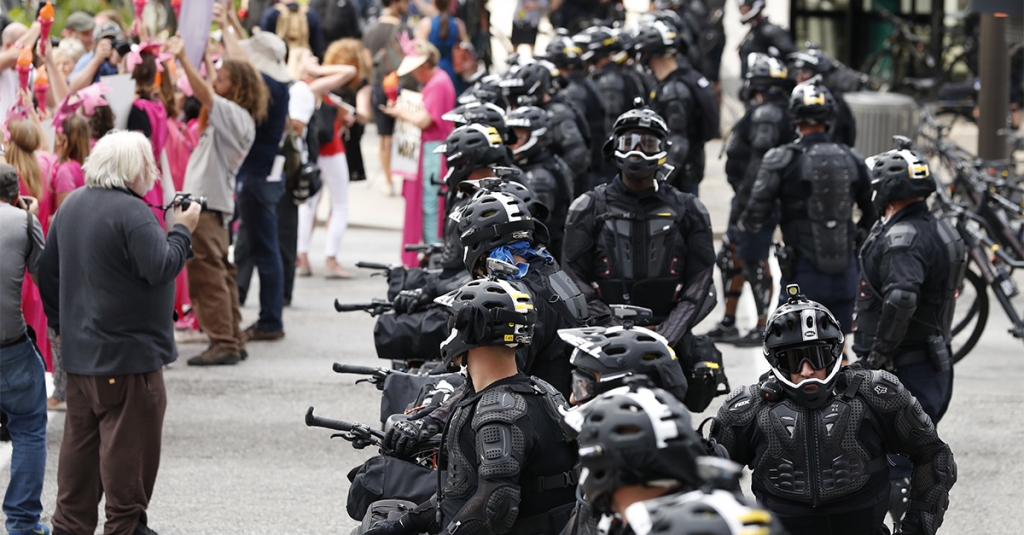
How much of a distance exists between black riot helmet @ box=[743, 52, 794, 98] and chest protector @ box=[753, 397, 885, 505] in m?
6.30

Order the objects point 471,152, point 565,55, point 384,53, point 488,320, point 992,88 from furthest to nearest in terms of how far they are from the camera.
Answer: point 384,53, point 992,88, point 565,55, point 471,152, point 488,320

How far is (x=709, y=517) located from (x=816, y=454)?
7.25ft

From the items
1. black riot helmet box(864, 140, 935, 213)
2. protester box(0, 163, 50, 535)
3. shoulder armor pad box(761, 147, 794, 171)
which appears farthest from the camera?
shoulder armor pad box(761, 147, 794, 171)

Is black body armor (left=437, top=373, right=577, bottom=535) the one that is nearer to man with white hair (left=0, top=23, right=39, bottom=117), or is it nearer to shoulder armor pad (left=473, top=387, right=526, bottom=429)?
shoulder armor pad (left=473, top=387, right=526, bottom=429)

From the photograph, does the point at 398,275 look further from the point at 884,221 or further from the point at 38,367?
the point at 884,221

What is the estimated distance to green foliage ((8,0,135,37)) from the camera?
16781 millimetres

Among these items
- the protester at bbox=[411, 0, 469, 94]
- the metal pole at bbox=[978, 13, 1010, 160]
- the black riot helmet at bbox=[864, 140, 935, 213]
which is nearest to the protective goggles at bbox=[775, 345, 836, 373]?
the black riot helmet at bbox=[864, 140, 935, 213]

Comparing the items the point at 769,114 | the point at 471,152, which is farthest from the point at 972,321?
the point at 471,152

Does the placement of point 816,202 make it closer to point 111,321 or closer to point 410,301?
point 410,301

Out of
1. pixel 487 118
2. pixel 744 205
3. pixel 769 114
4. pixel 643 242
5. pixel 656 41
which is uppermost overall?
pixel 656 41

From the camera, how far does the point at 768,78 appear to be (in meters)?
10.9

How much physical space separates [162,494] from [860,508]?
4.31 meters

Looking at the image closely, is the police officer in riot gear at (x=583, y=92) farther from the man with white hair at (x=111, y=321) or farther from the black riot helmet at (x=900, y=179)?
the man with white hair at (x=111, y=321)

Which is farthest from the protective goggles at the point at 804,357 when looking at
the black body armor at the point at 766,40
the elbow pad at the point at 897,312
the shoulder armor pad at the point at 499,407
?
the black body armor at the point at 766,40
